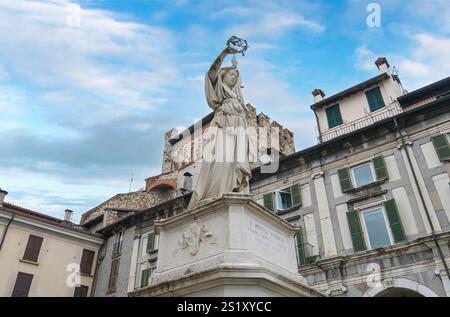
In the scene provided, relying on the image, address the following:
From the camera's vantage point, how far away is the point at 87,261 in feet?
96.4

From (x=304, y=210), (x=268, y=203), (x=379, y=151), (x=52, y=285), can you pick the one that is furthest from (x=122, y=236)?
(x=379, y=151)

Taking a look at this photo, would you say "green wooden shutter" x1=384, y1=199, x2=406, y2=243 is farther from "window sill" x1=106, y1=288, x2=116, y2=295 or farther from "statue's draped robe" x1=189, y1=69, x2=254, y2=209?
"window sill" x1=106, y1=288, x2=116, y2=295

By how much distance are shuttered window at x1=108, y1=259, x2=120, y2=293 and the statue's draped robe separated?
2382 centimetres

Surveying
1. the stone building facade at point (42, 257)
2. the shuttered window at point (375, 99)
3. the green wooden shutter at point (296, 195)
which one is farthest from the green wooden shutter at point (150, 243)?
the shuttered window at point (375, 99)

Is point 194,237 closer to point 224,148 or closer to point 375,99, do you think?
point 224,148

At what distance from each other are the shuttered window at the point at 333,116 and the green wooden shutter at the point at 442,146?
24.1ft

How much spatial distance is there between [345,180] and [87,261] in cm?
2137

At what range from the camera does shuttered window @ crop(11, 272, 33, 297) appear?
24.4m

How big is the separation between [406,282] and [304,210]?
639cm

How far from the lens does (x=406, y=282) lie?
51.7 ft

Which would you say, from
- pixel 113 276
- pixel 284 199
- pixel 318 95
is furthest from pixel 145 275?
pixel 318 95

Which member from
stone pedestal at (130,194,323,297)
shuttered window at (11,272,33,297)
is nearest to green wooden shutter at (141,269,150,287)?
shuttered window at (11,272,33,297)

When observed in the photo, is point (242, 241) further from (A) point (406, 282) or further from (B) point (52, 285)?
(B) point (52, 285)

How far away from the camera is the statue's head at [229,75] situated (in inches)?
285
